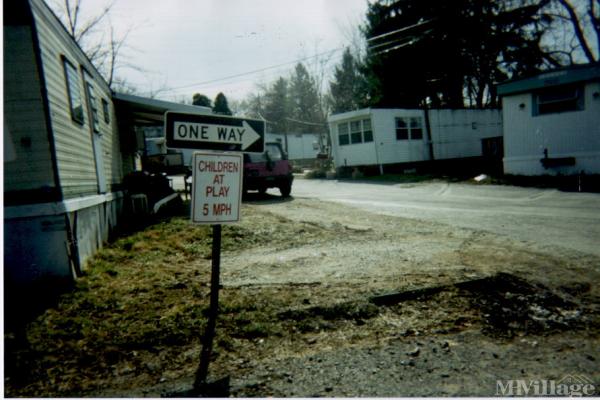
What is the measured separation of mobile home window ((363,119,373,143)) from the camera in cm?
2113

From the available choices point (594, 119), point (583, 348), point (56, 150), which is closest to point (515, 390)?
point (583, 348)

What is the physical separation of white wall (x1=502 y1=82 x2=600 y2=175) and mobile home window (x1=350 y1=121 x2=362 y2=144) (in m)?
7.86

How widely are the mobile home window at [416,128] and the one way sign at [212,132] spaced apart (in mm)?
20661

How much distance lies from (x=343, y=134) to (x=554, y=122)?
11108 millimetres

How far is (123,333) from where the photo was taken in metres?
3.21

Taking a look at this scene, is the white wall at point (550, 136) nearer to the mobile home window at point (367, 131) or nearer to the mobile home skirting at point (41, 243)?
the mobile home window at point (367, 131)

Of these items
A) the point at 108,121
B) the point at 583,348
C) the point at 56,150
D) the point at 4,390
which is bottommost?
the point at 583,348

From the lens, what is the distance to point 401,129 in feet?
72.2

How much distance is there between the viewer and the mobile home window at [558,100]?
1442cm

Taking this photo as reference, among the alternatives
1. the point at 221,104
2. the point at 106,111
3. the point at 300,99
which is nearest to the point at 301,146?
the point at 221,104

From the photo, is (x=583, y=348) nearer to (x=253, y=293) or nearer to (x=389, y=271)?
(x=389, y=271)

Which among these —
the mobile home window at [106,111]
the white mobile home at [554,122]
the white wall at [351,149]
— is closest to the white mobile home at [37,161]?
the mobile home window at [106,111]

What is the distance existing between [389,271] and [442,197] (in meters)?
8.46

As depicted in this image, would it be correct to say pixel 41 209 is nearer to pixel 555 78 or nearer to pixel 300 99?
pixel 555 78
